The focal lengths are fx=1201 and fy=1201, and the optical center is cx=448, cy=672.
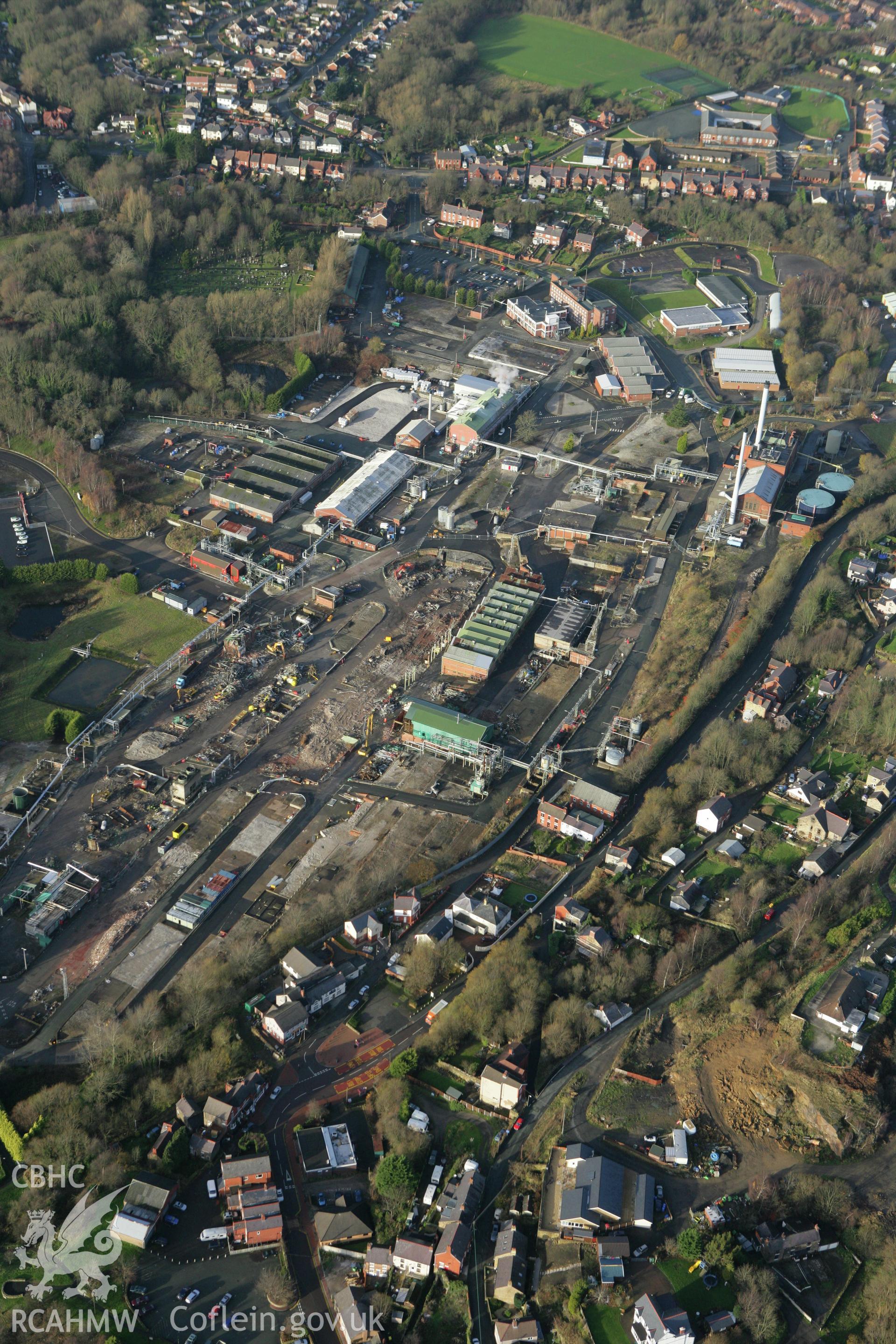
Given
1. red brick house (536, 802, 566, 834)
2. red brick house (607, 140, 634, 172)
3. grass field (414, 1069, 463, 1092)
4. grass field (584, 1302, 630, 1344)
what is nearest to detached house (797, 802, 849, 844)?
red brick house (536, 802, 566, 834)

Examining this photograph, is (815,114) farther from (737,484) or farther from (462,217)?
(737,484)

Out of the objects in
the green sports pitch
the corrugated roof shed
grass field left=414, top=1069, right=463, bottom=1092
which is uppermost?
the green sports pitch

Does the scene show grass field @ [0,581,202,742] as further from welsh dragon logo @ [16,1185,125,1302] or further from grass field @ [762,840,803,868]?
grass field @ [762,840,803,868]

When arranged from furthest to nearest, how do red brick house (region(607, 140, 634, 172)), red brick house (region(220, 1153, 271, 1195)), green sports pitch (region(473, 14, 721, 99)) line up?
green sports pitch (region(473, 14, 721, 99)) < red brick house (region(607, 140, 634, 172)) < red brick house (region(220, 1153, 271, 1195))

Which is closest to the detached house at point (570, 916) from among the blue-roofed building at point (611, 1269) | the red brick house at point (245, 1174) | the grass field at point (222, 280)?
the blue-roofed building at point (611, 1269)

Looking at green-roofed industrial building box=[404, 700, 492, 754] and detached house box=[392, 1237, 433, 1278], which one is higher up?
green-roofed industrial building box=[404, 700, 492, 754]

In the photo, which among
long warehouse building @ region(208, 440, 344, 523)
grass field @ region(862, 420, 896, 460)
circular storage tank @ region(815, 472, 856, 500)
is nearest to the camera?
long warehouse building @ region(208, 440, 344, 523)

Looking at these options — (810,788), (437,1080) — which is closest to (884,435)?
(810,788)

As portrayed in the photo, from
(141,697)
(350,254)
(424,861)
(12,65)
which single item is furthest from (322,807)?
(12,65)
